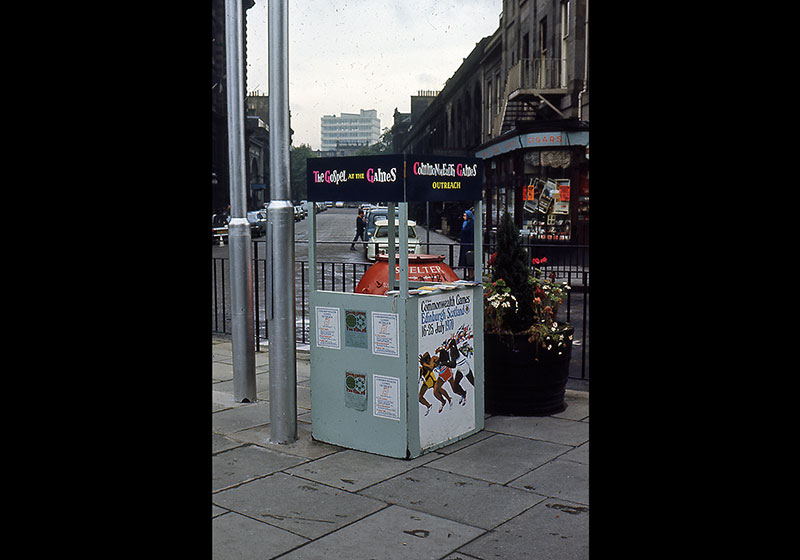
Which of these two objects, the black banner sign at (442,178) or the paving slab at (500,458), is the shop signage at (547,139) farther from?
the paving slab at (500,458)

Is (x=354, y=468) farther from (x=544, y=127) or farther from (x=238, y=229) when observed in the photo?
(x=544, y=127)

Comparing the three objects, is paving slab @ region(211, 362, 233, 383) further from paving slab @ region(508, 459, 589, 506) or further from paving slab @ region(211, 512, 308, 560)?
paving slab @ region(508, 459, 589, 506)

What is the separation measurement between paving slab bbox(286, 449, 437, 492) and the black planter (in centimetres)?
131

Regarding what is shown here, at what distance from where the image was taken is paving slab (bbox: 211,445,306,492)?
5750mm

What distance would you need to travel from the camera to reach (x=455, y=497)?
5.32 m

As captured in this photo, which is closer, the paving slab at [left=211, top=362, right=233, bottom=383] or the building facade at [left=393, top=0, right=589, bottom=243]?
the paving slab at [left=211, top=362, right=233, bottom=383]

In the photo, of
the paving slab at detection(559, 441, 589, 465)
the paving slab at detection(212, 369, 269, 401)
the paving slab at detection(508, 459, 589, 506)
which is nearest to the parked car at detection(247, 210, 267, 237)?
the paving slab at detection(212, 369, 269, 401)

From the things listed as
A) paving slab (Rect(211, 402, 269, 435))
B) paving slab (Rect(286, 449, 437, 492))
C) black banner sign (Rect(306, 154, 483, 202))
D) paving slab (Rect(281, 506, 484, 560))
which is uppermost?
black banner sign (Rect(306, 154, 483, 202))

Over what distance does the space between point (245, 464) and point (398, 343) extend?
151 centimetres

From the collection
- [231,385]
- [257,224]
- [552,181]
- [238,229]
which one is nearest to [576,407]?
[231,385]
